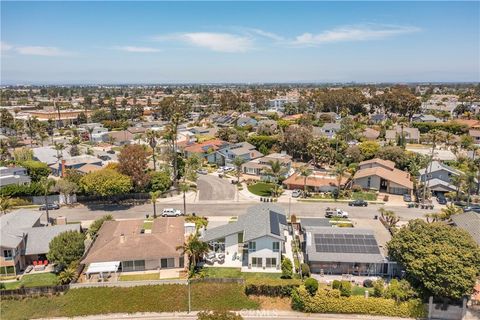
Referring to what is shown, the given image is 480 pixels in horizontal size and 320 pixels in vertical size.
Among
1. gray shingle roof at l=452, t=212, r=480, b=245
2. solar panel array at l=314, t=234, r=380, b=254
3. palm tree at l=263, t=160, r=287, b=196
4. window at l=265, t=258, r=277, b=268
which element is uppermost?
palm tree at l=263, t=160, r=287, b=196

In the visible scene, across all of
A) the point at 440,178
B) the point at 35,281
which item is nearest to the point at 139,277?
the point at 35,281

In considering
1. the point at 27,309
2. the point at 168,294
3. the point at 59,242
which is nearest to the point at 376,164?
the point at 168,294

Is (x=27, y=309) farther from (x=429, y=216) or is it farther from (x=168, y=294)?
(x=429, y=216)

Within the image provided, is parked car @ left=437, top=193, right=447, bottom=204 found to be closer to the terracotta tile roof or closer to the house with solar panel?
the house with solar panel

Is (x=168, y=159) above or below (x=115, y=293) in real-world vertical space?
above

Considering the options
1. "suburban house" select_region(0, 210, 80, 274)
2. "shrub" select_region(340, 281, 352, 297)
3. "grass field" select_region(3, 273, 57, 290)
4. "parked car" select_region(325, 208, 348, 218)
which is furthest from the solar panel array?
"suburban house" select_region(0, 210, 80, 274)

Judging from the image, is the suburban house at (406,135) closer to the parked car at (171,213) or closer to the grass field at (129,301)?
the parked car at (171,213)
